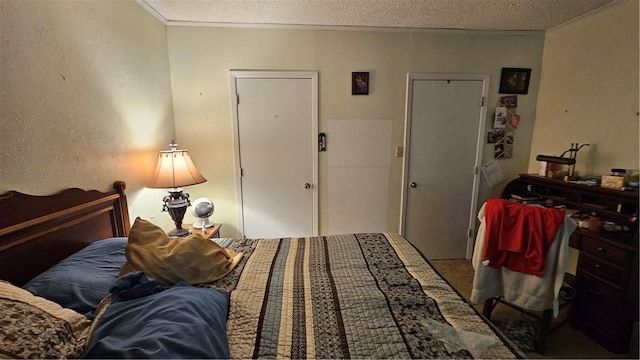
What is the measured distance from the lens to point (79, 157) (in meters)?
1.46

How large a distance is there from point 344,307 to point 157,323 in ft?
2.30

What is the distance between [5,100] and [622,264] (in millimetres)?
3336

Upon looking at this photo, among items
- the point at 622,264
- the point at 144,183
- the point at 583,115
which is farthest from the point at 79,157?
the point at 583,115

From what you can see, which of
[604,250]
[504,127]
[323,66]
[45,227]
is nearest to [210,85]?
[323,66]

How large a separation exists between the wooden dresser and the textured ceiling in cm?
151

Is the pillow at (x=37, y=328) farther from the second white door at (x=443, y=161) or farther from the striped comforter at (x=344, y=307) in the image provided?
the second white door at (x=443, y=161)

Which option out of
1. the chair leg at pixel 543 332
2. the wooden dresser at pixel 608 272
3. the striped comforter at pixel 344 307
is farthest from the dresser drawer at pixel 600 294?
the striped comforter at pixel 344 307

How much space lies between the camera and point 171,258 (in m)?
1.25

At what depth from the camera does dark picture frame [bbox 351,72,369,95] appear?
2677 mm

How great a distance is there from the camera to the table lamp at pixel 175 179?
6.75 ft

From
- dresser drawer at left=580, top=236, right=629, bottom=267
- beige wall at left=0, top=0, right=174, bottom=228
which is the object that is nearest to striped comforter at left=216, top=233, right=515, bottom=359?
beige wall at left=0, top=0, right=174, bottom=228

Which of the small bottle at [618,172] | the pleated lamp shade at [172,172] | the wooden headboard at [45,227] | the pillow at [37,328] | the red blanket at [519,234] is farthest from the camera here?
the pleated lamp shade at [172,172]

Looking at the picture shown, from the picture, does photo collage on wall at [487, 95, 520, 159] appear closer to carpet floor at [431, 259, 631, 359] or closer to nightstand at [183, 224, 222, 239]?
carpet floor at [431, 259, 631, 359]

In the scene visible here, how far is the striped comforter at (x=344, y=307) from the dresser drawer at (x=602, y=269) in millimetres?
1282
